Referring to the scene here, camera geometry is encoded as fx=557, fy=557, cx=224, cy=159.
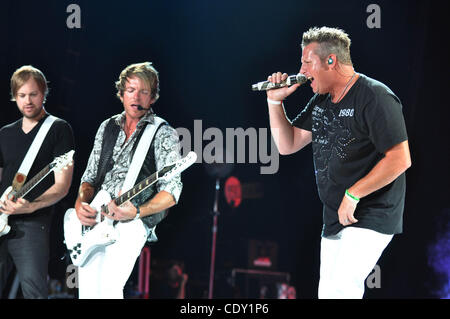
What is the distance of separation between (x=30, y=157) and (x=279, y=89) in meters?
1.85

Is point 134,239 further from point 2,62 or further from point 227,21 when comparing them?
point 227,21

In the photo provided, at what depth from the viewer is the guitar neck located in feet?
12.0

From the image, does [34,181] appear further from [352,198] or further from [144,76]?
[352,198]

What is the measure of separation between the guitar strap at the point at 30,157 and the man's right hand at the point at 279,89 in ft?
5.64

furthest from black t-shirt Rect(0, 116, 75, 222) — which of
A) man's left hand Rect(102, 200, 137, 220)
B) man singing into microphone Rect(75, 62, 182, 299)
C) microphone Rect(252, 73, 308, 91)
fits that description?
microphone Rect(252, 73, 308, 91)

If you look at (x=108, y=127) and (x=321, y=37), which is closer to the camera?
(x=321, y=37)

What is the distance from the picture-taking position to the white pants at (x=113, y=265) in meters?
3.17

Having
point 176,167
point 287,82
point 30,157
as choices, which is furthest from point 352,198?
point 30,157

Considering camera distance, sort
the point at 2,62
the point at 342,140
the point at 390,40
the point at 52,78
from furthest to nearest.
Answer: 1. the point at 52,78
2. the point at 2,62
3. the point at 390,40
4. the point at 342,140

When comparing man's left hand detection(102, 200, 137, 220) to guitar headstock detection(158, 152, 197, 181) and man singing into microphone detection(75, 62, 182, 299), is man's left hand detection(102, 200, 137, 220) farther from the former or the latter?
guitar headstock detection(158, 152, 197, 181)

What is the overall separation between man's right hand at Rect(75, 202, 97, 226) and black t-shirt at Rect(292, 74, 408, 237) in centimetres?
136
